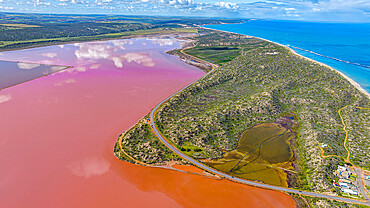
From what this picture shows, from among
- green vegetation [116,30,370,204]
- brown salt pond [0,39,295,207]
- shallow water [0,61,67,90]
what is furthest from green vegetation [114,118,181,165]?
shallow water [0,61,67,90]

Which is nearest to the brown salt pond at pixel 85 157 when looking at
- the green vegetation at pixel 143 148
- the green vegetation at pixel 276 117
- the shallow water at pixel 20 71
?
the green vegetation at pixel 143 148

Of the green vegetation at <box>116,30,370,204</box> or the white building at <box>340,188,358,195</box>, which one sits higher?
the green vegetation at <box>116,30,370,204</box>

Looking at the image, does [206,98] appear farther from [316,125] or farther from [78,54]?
[78,54]

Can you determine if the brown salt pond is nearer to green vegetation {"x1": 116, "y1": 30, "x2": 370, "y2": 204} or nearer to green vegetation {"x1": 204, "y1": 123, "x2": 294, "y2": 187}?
green vegetation {"x1": 204, "y1": 123, "x2": 294, "y2": 187}

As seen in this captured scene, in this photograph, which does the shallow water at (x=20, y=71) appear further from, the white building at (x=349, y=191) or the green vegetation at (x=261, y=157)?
the white building at (x=349, y=191)

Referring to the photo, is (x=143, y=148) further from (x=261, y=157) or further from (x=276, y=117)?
(x=276, y=117)

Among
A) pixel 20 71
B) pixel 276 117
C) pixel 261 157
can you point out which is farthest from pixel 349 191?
pixel 20 71
